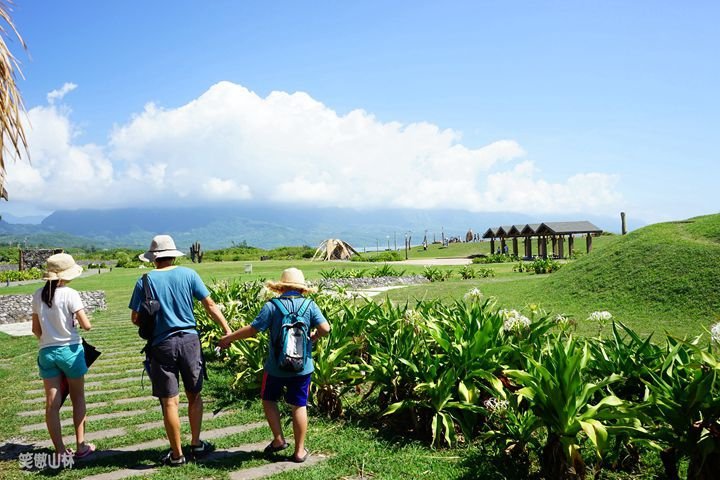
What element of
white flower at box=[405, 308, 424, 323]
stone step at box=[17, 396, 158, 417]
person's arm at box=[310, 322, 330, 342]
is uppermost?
person's arm at box=[310, 322, 330, 342]

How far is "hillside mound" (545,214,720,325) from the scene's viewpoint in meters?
10.6

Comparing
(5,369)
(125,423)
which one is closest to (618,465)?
(125,423)

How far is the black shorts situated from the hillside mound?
32.2 ft

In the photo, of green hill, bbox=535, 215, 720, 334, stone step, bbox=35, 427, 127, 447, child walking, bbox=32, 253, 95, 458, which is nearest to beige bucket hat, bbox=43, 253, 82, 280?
child walking, bbox=32, 253, 95, 458

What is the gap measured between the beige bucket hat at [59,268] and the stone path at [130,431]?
151cm

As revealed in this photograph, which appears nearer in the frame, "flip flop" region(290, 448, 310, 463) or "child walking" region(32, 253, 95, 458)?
"flip flop" region(290, 448, 310, 463)

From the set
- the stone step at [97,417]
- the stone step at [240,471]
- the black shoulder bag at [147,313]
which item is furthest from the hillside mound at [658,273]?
the black shoulder bag at [147,313]

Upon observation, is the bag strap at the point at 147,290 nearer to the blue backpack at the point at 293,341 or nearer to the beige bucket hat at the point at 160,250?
the beige bucket hat at the point at 160,250

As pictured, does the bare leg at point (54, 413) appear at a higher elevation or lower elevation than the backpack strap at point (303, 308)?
lower

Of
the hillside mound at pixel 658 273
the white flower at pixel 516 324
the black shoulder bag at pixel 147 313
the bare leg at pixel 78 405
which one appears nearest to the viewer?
the black shoulder bag at pixel 147 313

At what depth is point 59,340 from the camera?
405 cm

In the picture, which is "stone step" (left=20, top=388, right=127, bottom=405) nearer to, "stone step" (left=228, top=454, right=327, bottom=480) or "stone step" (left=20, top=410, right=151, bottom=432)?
"stone step" (left=20, top=410, right=151, bottom=432)

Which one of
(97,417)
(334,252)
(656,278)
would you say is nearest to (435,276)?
(656,278)

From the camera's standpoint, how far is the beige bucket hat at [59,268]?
406 cm
